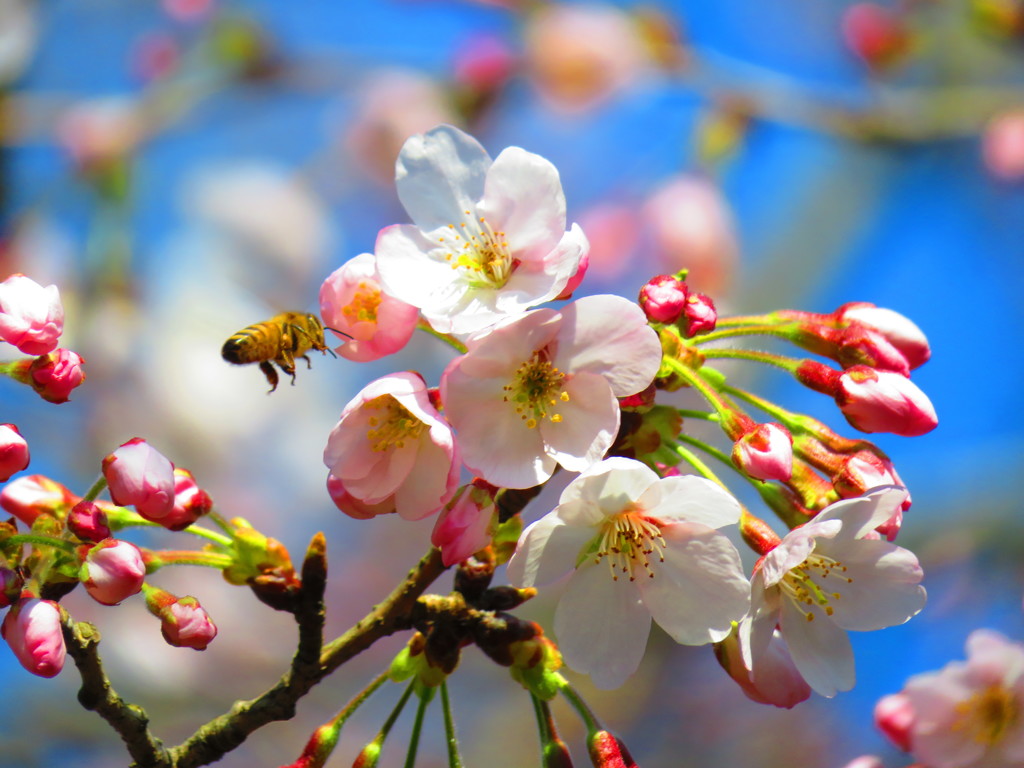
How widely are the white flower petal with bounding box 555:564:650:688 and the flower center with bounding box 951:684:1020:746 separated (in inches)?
30.2

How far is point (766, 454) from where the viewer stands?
1163 millimetres

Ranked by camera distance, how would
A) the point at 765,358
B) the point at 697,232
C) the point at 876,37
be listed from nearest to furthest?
the point at 765,358 < the point at 697,232 < the point at 876,37

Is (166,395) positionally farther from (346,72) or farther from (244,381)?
(346,72)

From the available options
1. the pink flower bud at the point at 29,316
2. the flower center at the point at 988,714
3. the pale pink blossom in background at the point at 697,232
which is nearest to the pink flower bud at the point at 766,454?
the flower center at the point at 988,714

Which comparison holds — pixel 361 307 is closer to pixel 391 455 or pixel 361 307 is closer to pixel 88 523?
pixel 391 455

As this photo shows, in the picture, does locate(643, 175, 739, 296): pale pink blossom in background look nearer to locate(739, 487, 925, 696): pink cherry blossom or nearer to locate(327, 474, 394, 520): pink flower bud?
locate(739, 487, 925, 696): pink cherry blossom

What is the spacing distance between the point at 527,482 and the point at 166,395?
550 centimetres

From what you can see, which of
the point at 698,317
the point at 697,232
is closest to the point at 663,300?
the point at 698,317

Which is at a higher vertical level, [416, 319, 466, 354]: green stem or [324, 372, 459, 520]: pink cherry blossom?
[416, 319, 466, 354]: green stem

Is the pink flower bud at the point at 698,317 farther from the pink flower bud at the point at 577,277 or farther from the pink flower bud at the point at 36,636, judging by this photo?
the pink flower bud at the point at 36,636

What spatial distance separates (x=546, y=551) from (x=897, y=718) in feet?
2.98

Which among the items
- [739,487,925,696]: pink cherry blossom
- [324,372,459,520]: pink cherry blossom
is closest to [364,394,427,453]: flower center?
[324,372,459,520]: pink cherry blossom

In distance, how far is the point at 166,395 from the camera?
613 cm

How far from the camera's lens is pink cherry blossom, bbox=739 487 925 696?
119 cm
